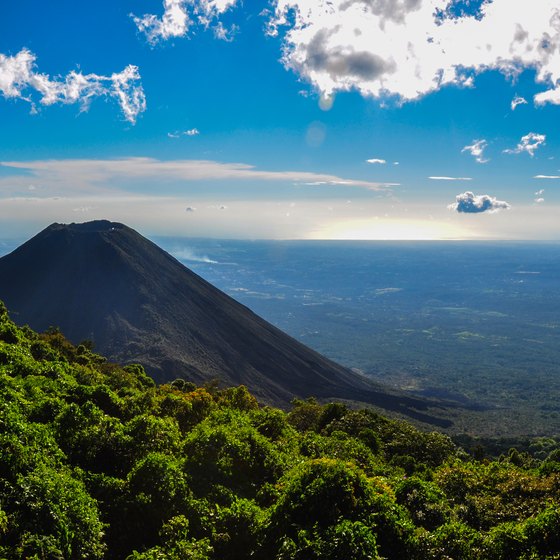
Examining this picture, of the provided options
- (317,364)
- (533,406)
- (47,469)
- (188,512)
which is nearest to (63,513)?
(47,469)

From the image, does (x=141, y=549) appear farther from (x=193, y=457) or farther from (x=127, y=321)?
(x=127, y=321)

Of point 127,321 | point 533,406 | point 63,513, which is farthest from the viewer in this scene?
point 533,406

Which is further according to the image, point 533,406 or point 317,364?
point 533,406

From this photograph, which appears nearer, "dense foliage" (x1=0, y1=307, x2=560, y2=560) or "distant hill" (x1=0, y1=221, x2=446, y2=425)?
"dense foliage" (x1=0, y1=307, x2=560, y2=560)

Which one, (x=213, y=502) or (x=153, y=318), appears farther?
(x=153, y=318)

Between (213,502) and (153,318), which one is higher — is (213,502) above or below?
above

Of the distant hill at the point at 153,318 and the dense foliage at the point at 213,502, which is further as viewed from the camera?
the distant hill at the point at 153,318

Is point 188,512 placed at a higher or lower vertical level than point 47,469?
lower

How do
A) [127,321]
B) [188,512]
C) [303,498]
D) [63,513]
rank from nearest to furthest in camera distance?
[63,513] < [303,498] < [188,512] < [127,321]
